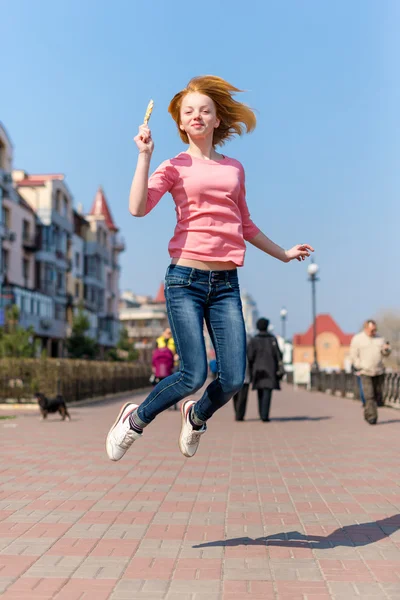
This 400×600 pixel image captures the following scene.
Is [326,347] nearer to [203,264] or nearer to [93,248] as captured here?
[93,248]

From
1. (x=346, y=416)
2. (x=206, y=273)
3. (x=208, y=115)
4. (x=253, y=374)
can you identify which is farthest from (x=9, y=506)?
(x=346, y=416)

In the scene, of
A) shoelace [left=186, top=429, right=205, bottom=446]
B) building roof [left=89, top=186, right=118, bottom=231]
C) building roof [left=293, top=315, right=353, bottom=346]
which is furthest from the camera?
building roof [left=293, top=315, right=353, bottom=346]

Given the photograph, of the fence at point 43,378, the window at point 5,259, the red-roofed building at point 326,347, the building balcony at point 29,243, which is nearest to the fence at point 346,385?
the fence at point 43,378

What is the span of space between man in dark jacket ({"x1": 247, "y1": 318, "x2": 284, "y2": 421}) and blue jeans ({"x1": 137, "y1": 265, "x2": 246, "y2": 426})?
1058 cm

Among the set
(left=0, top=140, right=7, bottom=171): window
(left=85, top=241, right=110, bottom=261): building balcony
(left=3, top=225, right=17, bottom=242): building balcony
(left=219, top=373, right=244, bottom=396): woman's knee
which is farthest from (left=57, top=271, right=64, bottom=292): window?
(left=219, top=373, right=244, bottom=396): woman's knee

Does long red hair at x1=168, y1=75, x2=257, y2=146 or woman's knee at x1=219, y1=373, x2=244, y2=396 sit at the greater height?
long red hair at x1=168, y1=75, x2=257, y2=146

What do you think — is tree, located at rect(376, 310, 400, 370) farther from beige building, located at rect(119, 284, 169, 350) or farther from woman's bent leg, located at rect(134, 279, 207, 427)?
woman's bent leg, located at rect(134, 279, 207, 427)

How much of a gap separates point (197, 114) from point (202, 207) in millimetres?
543

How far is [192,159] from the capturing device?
15.4 feet

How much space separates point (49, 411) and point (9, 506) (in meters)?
10.8

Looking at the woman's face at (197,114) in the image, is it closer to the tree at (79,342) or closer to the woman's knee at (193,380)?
the woman's knee at (193,380)

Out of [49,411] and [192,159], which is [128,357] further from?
[192,159]

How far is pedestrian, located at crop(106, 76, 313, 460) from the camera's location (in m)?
4.44

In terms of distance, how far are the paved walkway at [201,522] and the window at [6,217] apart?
41.6 meters
